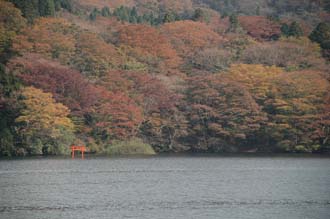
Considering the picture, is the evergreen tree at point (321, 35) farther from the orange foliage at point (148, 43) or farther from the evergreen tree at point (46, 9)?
the evergreen tree at point (46, 9)

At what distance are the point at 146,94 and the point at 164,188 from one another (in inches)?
1280

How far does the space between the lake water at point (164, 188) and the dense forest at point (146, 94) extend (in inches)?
310

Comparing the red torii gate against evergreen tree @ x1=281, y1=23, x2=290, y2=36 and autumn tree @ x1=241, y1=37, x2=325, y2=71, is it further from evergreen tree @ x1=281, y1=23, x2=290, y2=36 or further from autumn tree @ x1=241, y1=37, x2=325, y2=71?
evergreen tree @ x1=281, y1=23, x2=290, y2=36

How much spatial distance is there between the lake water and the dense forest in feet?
25.8

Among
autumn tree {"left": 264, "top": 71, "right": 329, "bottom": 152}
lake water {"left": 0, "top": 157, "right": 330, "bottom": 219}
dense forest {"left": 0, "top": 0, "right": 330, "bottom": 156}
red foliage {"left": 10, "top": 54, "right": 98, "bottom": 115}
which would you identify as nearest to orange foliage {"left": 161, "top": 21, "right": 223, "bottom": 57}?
dense forest {"left": 0, "top": 0, "right": 330, "bottom": 156}

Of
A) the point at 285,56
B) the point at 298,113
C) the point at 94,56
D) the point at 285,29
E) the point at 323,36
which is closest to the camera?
the point at 298,113

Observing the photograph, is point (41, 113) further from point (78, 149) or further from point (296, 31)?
point (296, 31)

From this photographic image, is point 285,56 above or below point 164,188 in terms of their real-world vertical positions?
above

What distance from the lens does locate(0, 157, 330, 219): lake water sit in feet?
124

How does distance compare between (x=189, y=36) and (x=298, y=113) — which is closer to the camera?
(x=298, y=113)

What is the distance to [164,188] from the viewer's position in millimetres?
46438

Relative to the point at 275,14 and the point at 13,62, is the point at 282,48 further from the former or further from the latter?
the point at 275,14

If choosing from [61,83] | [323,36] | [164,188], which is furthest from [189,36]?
[164,188]

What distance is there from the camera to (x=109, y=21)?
11050cm
